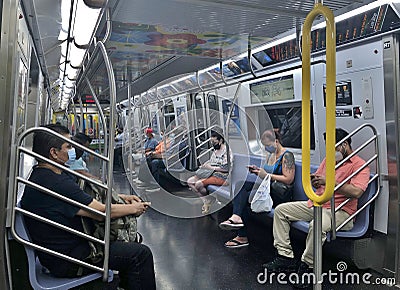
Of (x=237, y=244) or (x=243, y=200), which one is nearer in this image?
(x=237, y=244)

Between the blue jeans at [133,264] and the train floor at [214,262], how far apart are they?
2.35 ft

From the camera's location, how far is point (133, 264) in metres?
2.27

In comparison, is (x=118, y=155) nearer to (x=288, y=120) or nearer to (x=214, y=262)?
(x=288, y=120)

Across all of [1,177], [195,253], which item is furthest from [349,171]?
[1,177]

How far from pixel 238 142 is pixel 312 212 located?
8.97 ft

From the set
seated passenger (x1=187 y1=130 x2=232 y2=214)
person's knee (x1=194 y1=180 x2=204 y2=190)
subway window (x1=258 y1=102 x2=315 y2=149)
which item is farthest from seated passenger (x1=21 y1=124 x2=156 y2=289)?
person's knee (x1=194 y1=180 x2=204 y2=190)

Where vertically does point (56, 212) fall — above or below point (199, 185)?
above

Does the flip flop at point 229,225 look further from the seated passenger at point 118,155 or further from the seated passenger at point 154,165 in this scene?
the seated passenger at point 118,155

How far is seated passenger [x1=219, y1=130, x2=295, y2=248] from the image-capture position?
3.95 meters

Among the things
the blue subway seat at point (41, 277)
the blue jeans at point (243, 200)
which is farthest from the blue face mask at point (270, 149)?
the blue subway seat at point (41, 277)

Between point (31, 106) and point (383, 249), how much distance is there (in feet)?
12.6

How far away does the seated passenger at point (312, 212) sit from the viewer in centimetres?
303

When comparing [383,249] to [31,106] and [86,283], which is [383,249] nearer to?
[86,283]

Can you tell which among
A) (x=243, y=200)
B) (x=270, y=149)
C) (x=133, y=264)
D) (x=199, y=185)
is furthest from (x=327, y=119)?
(x=199, y=185)
